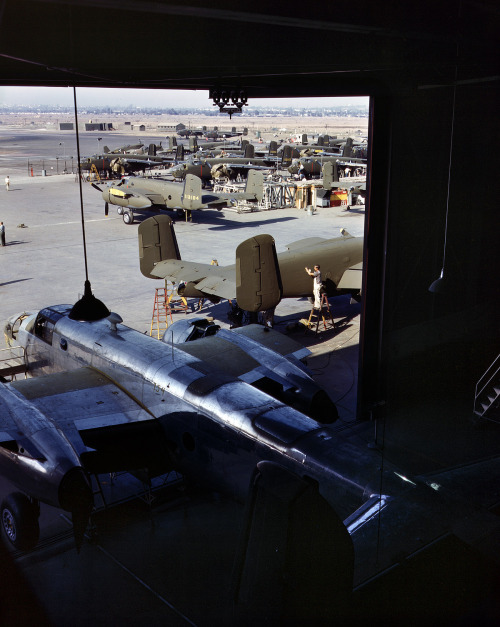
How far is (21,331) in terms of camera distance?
50.1 ft

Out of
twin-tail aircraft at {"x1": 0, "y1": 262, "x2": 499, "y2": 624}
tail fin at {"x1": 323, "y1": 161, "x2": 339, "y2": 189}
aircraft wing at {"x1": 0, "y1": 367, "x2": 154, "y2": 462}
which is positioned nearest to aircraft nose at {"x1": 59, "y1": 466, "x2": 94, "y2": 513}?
twin-tail aircraft at {"x1": 0, "y1": 262, "x2": 499, "y2": 624}

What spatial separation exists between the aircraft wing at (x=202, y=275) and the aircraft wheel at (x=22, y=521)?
1039 cm

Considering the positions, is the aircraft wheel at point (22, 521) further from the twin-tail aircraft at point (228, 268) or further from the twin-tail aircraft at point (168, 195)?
the twin-tail aircraft at point (168, 195)

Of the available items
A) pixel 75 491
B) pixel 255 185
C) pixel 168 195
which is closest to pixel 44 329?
pixel 75 491

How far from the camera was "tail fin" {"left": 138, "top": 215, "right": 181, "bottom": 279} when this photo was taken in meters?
21.2

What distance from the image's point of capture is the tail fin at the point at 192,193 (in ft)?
123

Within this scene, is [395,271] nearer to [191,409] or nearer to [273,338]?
[273,338]

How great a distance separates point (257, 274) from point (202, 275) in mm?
3626

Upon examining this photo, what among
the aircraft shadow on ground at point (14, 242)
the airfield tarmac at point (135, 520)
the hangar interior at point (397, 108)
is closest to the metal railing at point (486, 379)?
the hangar interior at point (397, 108)

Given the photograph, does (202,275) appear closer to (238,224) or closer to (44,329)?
(44,329)

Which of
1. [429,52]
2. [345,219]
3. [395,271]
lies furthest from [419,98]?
[345,219]

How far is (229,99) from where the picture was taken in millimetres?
10633

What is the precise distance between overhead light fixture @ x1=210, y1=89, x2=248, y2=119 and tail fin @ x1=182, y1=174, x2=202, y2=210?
1074 inches

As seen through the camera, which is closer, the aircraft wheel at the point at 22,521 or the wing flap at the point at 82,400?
the aircraft wheel at the point at 22,521
